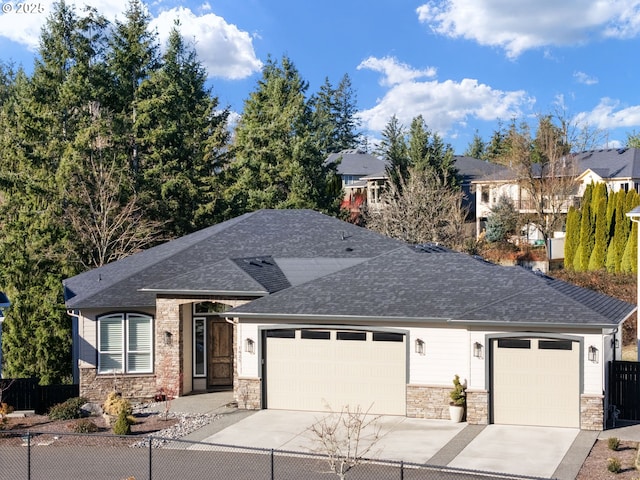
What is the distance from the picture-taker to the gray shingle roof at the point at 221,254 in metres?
23.4

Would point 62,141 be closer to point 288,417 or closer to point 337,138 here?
point 288,417

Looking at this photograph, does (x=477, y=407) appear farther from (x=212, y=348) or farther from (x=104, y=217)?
(x=104, y=217)

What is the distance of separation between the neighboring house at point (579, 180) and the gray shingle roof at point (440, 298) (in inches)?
1343

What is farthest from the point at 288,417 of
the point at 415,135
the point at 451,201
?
the point at 415,135

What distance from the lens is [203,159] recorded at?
1969 inches

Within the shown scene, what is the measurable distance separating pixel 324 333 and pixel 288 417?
240 cm

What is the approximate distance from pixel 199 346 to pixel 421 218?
941 inches

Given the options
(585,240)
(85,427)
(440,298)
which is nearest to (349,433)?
(440,298)

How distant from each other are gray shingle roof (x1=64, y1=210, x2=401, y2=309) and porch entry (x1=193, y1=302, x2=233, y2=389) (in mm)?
1580

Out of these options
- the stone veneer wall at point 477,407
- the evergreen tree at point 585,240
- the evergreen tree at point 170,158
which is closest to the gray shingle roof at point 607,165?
the evergreen tree at point 585,240

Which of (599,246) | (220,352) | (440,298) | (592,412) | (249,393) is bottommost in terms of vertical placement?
(249,393)

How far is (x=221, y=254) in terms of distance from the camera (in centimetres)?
2711

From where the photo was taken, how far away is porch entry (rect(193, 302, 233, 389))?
24312mm

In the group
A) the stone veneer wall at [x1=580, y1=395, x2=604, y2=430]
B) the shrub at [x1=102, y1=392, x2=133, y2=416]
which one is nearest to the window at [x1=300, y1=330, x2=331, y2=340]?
the shrub at [x1=102, y1=392, x2=133, y2=416]
